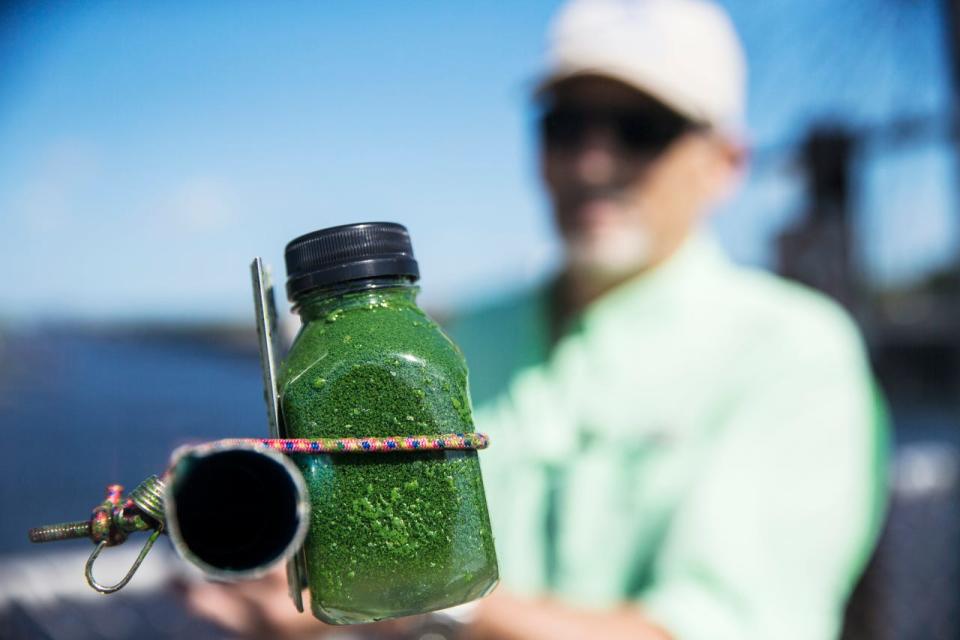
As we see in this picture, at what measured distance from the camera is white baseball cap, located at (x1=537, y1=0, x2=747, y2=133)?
4.76 ft

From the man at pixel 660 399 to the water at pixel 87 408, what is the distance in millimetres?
994

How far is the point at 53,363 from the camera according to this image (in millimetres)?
4918

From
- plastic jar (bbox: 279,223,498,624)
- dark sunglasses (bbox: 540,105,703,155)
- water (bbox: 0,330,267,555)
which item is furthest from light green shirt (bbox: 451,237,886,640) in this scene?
water (bbox: 0,330,267,555)

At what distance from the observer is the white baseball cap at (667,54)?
1452mm

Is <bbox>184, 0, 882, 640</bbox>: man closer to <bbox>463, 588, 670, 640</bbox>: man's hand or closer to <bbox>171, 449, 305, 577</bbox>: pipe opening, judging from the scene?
<bbox>463, 588, 670, 640</bbox>: man's hand

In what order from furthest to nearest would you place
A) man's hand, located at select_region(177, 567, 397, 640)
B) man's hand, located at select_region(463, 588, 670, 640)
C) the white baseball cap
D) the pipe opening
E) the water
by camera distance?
the water, the white baseball cap, man's hand, located at select_region(463, 588, 670, 640), man's hand, located at select_region(177, 567, 397, 640), the pipe opening

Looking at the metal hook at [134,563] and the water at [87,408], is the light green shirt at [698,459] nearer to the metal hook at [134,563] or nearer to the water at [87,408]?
the metal hook at [134,563]

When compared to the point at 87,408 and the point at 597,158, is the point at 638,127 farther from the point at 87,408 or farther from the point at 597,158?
the point at 87,408

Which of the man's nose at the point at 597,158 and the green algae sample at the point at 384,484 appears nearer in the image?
the green algae sample at the point at 384,484

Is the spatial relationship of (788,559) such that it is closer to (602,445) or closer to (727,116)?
(602,445)

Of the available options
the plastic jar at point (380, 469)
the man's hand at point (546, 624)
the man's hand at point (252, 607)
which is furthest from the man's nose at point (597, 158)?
the plastic jar at point (380, 469)

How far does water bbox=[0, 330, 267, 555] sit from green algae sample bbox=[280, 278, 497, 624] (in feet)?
5.15

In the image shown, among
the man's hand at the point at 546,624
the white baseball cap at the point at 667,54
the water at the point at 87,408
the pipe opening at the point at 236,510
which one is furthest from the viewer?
the water at the point at 87,408

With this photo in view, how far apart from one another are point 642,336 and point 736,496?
385 mm
